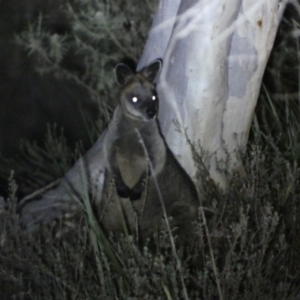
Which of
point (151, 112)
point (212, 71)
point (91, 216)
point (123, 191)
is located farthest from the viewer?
point (123, 191)

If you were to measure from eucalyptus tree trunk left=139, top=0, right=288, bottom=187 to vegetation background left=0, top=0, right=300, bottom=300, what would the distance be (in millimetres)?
229

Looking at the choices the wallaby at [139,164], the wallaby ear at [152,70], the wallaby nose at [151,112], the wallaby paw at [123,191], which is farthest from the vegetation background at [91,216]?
the wallaby ear at [152,70]

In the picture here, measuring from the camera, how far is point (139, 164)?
5.47 m

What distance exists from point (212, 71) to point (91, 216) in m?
1.46

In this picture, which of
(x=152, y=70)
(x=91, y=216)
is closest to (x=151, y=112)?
(x=152, y=70)

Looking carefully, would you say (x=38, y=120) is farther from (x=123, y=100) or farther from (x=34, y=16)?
(x=123, y=100)

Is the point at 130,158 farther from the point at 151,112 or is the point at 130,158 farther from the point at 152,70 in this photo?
the point at 152,70

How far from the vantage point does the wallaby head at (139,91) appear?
5.29 m

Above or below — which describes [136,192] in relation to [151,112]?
below

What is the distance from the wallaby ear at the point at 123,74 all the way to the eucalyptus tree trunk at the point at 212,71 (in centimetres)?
22

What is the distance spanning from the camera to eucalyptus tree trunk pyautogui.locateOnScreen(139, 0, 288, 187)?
16.7 feet

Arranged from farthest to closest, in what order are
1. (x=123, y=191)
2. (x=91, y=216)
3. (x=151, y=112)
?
(x=123, y=191) → (x=151, y=112) → (x=91, y=216)

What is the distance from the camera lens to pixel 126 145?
5.45 metres

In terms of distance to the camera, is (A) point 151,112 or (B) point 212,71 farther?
(A) point 151,112
